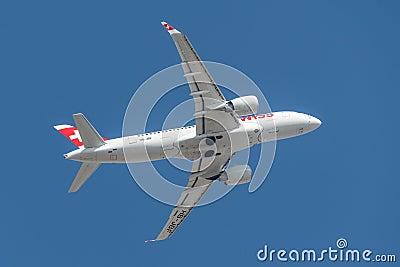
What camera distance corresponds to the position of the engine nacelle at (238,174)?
224 ft

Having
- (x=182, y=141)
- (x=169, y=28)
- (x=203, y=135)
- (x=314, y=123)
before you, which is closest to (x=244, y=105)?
(x=203, y=135)

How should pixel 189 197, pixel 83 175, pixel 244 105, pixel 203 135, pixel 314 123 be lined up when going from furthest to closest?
pixel 189 197 → pixel 314 123 → pixel 203 135 → pixel 83 175 → pixel 244 105

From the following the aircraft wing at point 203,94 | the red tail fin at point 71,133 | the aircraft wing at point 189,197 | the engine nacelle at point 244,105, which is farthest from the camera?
the aircraft wing at point 189,197

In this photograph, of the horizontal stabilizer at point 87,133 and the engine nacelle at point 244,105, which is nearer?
the horizontal stabilizer at point 87,133

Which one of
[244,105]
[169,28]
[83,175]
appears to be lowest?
[83,175]

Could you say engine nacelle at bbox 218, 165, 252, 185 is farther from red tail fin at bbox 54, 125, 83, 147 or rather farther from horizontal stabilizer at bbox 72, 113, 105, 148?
red tail fin at bbox 54, 125, 83, 147

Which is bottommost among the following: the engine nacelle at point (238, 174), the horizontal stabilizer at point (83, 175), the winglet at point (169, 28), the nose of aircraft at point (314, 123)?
the horizontal stabilizer at point (83, 175)

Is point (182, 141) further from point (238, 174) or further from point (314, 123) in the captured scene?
point (314, 123)

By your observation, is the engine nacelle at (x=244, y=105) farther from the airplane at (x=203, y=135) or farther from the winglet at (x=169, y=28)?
the winglet at (x=169, y=28)

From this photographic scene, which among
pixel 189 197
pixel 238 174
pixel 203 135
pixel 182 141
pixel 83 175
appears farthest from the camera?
pixel 189 197

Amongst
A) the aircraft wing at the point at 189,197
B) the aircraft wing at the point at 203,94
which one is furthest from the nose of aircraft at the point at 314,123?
the aircraft wing at the point at 189,197

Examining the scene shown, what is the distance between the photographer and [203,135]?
64312 mm

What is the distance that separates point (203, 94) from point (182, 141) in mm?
4865

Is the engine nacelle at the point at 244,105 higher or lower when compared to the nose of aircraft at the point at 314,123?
lower
